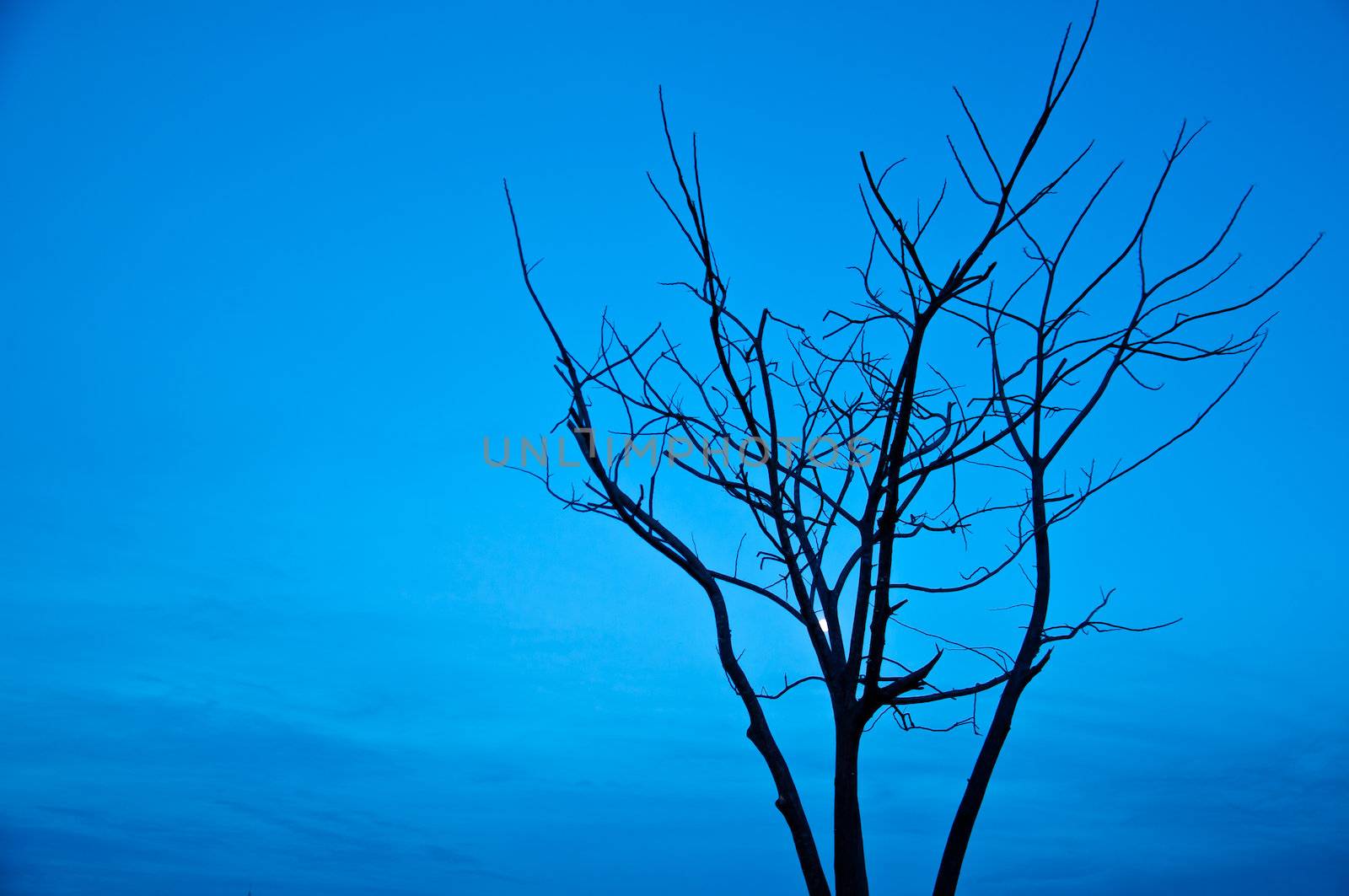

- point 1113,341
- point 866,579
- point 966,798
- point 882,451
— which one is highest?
point 1113,341

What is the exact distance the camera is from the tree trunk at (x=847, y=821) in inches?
117

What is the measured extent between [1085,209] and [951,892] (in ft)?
7.01

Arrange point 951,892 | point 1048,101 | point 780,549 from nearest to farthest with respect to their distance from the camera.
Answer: point 1048,101 < point 951,892 < point 780,549

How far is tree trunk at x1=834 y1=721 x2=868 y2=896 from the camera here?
2.97 meters

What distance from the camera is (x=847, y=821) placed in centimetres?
301

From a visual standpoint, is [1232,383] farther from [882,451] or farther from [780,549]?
[780,549]

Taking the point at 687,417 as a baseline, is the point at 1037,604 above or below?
below

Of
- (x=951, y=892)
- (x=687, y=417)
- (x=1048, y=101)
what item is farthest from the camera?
(x=687, y=417)

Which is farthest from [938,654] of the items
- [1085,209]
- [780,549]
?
[1085,209]

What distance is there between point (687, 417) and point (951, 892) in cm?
176

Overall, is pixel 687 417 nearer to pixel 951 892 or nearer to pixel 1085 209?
pixel 1085 209

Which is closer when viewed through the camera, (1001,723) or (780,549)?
(1001,723)

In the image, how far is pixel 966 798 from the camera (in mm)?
3047

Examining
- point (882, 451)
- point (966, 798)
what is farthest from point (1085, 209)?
point (966, 798)
